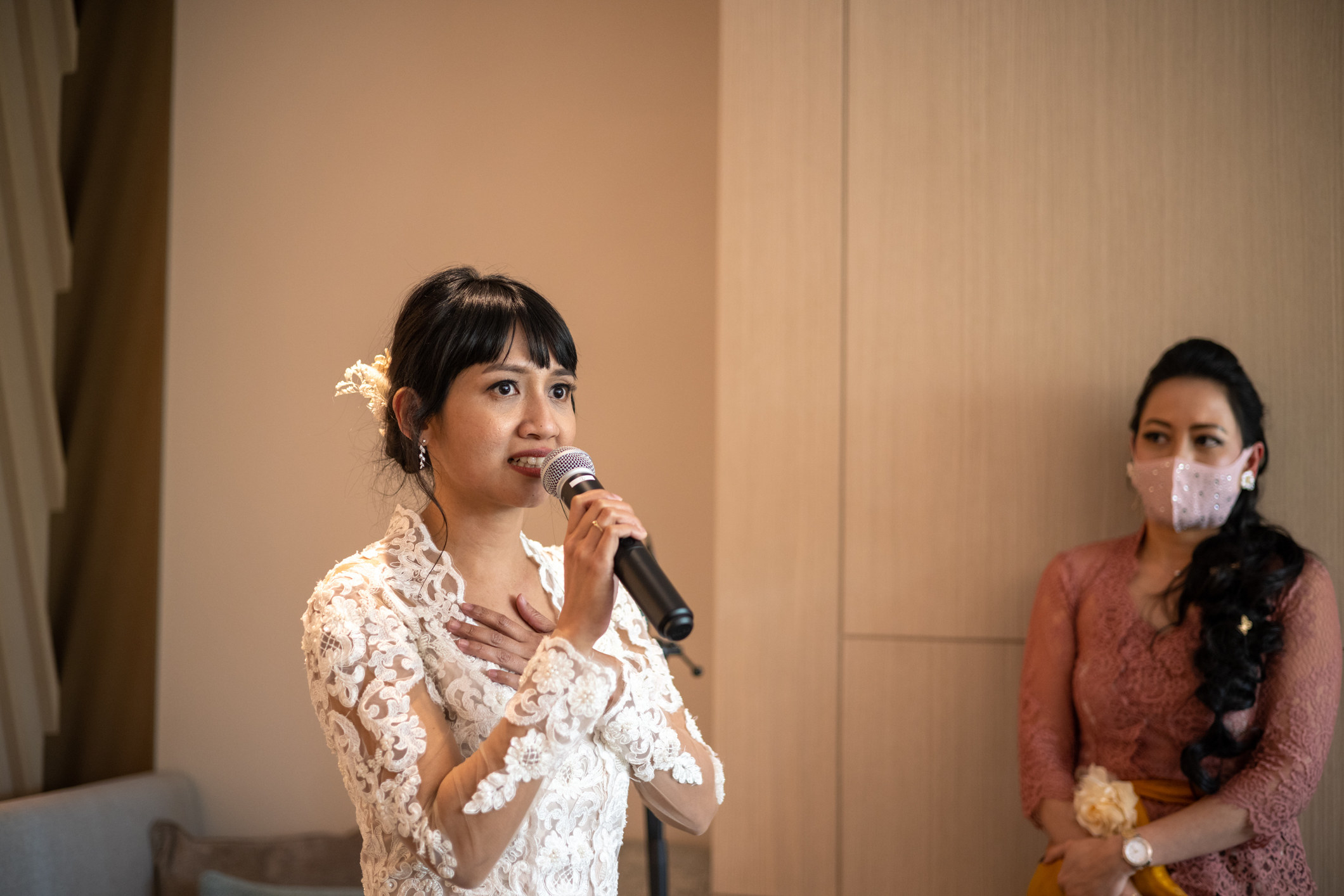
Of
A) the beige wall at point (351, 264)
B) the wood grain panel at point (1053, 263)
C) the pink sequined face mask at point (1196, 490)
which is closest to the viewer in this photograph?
the pink sequined face mask at point (1196, 490)

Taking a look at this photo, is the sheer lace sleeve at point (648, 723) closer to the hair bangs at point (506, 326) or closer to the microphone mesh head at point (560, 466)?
the microphone mesh head at point (560, 466)

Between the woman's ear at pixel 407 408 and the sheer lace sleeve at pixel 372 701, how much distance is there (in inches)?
9.9

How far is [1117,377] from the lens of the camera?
8.46ft

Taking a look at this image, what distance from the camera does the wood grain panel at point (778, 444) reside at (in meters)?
2.63

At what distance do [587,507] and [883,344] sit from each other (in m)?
1.58

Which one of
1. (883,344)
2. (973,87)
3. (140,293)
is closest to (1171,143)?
(973,87)

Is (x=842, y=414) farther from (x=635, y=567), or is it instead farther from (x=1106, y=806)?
(x=635, y=567)

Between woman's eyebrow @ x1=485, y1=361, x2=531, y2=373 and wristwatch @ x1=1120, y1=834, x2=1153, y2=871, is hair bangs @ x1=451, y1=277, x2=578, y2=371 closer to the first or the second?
woman's eyebrow @ x1=485, y1=361, x2=531, y2=373

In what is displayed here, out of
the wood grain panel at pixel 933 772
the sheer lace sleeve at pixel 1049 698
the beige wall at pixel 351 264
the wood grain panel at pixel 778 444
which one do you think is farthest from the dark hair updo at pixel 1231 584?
the beige wall at pixel 351 264

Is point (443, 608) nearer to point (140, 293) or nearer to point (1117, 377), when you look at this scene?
point (1117, 377)

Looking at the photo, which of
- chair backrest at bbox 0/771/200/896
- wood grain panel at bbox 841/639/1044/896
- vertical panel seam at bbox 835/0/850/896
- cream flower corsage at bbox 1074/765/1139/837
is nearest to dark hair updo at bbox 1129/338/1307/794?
cream flower corsage at bbox 1074/765/1139/837

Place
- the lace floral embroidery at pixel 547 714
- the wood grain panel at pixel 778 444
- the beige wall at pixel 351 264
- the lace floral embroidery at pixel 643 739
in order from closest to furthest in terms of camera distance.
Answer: the lace floral embroidery at pixel 547 714
the lace floral embroidery at pixel 643 739
the wood grain panel at pixel 778 444
the beige wall at pixel 351 264

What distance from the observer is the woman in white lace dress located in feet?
4.11

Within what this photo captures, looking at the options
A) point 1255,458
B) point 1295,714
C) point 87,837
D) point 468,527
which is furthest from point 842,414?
point 87,837
